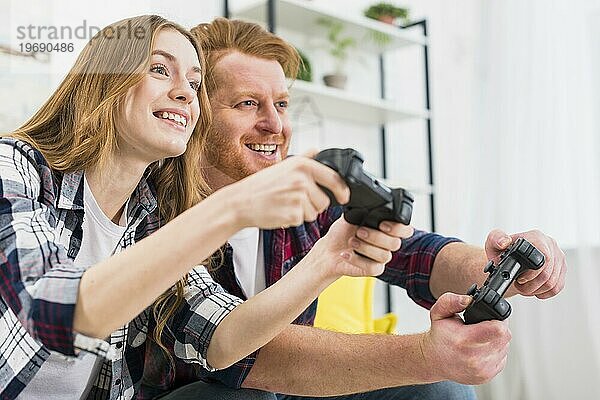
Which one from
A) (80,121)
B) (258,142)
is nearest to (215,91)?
(258,142)

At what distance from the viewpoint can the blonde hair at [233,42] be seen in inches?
65.1

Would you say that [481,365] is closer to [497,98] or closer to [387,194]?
[387,194]

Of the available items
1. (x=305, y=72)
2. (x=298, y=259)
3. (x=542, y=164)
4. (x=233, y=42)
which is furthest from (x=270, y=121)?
(x=542, y=164)

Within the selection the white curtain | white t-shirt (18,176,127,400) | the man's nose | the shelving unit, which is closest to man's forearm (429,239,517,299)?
the man's nose

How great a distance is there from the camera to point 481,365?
1.08 metres

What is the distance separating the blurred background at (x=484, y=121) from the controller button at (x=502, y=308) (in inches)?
58.4

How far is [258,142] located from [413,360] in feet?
2.07

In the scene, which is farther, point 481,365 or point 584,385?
point 584,385

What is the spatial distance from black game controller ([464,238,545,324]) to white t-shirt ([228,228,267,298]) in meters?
0.49

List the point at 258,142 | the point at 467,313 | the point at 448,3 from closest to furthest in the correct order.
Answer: the point at 467,313, the point at 258,142, the point at 448,3

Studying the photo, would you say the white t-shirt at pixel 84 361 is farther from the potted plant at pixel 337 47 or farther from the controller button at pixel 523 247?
the potted plant at pixel 337 47

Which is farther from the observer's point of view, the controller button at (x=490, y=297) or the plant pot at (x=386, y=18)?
the plant pot at (x=386, y=18)

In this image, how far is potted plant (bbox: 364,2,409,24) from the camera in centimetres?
295

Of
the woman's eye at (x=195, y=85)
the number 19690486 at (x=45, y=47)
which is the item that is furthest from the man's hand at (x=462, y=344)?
the number 19690486 at (x=45, y=47)
